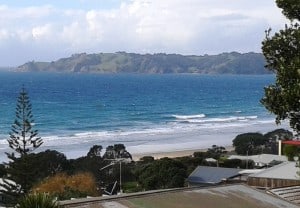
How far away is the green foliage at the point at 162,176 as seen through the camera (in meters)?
27.6

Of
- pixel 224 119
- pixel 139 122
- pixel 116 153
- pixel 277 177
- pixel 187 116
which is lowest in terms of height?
pixel 277 177

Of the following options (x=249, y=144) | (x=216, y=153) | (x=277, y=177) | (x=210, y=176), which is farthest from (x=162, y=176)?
(x=249, y=144)

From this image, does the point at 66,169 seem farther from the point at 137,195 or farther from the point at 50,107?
the point at 50,107

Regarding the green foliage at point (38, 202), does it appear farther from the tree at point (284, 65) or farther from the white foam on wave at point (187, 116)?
the white foam on wave at point (187, 116)

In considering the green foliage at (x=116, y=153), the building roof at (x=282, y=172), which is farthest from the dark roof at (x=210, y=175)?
the green foliage at (x=116, y=153)

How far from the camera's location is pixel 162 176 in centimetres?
2780

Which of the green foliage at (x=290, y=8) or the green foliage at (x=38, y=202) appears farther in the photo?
the green foliage at (x=38, y=202)

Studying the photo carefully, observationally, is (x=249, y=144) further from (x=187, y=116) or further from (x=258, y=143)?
(x=187, y=116)

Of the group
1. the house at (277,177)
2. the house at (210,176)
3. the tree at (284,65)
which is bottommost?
the house at (210,176)

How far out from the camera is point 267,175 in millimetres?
22078

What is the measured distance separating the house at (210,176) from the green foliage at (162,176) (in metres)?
0.69

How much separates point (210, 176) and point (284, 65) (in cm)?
2315

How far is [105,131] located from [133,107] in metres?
29.9

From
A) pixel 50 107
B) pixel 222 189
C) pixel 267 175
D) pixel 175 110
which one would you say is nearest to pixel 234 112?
pixel 175 110
